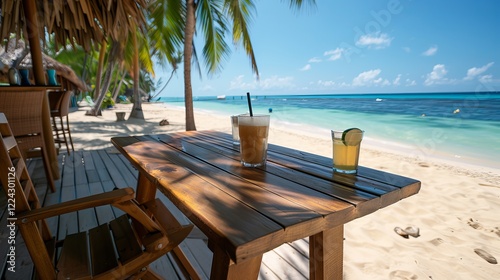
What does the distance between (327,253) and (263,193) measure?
0.84 feet

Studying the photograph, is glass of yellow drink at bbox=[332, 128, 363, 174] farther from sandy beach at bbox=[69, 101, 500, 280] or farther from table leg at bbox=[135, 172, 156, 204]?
table leg at bbox=[135, 172, 156, 204]

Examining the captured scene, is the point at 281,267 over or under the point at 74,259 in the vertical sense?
under

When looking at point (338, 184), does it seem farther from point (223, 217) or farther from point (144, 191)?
point (144, 191)

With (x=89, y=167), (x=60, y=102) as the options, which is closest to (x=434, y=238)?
(x=89, y=167)

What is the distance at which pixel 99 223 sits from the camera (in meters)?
1.63

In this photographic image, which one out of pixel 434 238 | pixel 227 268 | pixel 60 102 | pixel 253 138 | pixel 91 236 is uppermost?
pixel 60 102

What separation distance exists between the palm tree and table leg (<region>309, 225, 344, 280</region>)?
5315 mm

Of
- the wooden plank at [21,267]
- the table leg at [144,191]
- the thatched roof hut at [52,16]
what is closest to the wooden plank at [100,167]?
the thatched roof hut at [52,16]

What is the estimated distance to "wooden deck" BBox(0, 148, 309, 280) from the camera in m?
1.21

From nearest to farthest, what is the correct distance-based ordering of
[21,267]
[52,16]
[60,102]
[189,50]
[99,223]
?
[21,267]
[99,223]
[52,16]
[60,102]
[189,50]

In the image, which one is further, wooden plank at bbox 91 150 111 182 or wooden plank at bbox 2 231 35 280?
wooden plank at bbox 91 150 111 182

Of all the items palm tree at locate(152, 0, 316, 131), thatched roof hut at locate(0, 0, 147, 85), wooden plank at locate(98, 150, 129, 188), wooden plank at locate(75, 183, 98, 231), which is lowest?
wooden plank at locate(75, 183, 98, 231)

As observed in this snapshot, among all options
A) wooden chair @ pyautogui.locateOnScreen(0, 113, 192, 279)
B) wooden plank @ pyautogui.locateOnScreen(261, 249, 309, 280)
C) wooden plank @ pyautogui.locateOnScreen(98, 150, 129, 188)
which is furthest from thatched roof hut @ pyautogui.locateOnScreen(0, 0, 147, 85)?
wooden plank @ pyautogui.locateOnScreen(261, 249, 309, 280)

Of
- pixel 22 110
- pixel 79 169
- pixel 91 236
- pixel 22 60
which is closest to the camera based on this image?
pixel 91 236
